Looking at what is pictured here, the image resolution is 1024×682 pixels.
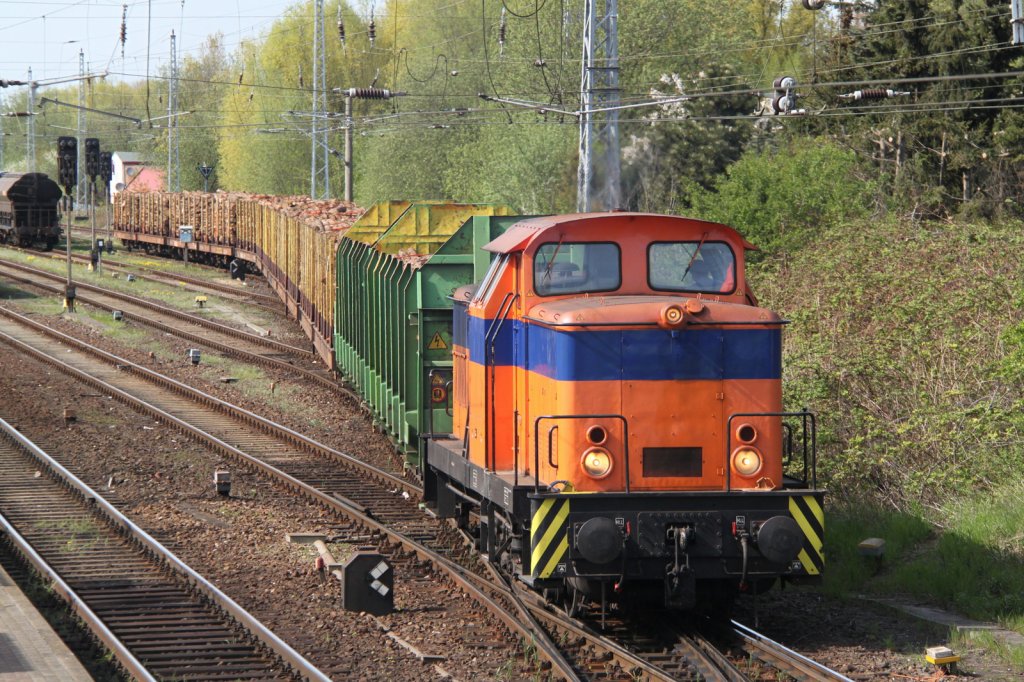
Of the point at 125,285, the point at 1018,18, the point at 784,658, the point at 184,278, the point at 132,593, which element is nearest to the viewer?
the point at 784,658

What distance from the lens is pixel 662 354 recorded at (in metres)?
8.95

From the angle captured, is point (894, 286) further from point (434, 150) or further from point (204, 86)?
point (204, 86)

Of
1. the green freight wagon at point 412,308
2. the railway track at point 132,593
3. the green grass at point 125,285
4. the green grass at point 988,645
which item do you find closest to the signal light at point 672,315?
the green grass at point 988,645

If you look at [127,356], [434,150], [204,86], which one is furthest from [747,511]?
[204,86]

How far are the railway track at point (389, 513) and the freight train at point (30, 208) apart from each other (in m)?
27.6

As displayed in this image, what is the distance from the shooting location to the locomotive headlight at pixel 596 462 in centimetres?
887

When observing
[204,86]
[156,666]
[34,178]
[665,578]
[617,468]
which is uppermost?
[204,86]

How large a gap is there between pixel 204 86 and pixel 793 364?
99291 millimetres

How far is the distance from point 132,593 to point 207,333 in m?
19.7

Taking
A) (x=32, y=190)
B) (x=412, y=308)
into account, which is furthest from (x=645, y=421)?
(x=32, y=190)

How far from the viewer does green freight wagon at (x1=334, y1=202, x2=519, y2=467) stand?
43.1 feet

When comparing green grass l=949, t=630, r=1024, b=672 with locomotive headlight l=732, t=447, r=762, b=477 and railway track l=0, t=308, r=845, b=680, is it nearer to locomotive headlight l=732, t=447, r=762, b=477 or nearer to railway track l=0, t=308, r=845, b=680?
railway track l=0, t=308, r=845, b=680

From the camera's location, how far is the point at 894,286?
1692 centimetres

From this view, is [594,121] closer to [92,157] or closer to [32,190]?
[92,157]
